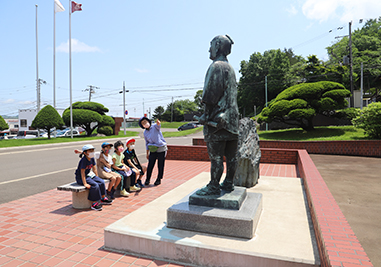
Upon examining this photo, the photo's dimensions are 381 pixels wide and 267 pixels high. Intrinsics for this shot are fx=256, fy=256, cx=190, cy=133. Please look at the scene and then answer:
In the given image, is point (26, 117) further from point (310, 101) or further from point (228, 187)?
point (228, 187)

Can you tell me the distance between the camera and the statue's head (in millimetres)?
3713

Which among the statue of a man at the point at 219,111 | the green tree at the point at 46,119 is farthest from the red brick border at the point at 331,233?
the green tree at the point at 46,119

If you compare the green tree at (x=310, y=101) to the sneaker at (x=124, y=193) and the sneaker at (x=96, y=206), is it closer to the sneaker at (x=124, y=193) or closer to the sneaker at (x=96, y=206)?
the sneaker at (x=124, y=193)

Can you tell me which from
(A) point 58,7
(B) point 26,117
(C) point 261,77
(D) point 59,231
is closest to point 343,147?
(D) point 59,231

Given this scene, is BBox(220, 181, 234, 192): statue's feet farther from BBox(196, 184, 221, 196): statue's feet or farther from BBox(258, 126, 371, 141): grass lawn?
BBox(258, 126, 371, 141): grass lawn

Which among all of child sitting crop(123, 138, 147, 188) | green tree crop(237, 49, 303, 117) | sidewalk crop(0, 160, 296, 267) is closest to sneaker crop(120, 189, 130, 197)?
sidewalk crop(0, 160, 296, 267)

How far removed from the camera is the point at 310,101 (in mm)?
18328

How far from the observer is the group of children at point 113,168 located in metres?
4.71

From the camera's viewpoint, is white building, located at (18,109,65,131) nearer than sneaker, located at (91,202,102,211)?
No

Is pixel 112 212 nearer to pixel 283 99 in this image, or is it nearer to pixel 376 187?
pixel 376 187

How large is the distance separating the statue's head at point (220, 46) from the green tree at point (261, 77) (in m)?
37.0

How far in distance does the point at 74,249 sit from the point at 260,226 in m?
2.46

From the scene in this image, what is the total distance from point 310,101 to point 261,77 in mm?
24553

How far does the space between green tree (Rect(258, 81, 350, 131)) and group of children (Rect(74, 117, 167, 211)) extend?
1401 cm
